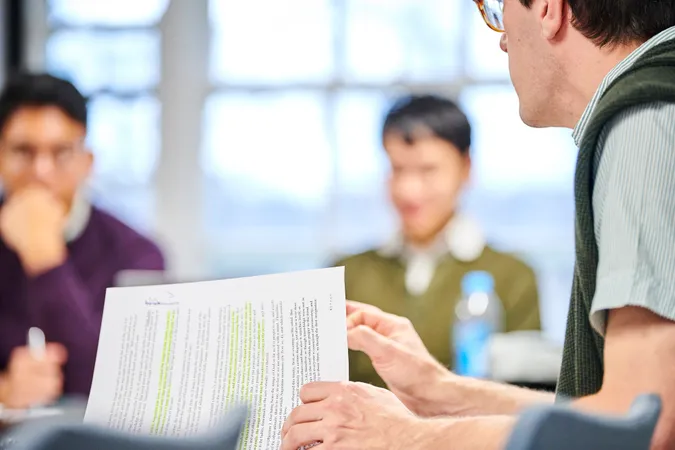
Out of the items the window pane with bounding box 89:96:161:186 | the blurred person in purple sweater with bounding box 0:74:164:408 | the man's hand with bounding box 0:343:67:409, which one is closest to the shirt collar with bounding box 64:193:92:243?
the blurred person in purple sweater with bounding box 0:74:164:408

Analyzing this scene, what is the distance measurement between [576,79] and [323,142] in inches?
147

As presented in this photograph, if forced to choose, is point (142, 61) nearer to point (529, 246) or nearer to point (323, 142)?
point (323, 142)

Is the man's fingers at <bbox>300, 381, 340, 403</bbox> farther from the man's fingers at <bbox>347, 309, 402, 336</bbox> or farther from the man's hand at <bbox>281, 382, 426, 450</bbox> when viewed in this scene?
the man's fingers at <bbox>347, 309, 402, 336</bbox>

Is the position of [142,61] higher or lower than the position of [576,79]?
higher

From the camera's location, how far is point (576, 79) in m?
1.03

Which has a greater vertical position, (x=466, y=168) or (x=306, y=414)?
(x=466, y=168)

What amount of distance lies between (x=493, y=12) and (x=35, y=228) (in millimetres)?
1919

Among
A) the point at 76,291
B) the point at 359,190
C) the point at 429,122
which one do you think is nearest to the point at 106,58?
the point at 359,190

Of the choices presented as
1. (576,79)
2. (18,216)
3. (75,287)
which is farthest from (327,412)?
(18,216)

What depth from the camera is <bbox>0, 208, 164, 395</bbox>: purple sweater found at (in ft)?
8.45

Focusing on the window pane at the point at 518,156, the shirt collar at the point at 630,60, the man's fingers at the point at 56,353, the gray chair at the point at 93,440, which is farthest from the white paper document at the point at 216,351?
the window pane at the point at 518,156

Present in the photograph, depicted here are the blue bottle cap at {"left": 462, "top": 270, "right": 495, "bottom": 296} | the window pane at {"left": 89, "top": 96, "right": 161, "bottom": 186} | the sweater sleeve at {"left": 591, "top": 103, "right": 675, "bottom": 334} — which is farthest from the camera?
the window pane at {"left": 89, "top": 96, "right": 161, "bottom": 186}

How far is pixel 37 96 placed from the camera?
2.76m

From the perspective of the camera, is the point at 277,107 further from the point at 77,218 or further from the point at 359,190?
the point at 77,218
